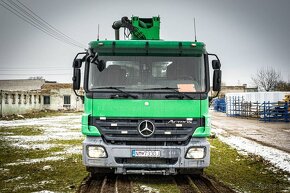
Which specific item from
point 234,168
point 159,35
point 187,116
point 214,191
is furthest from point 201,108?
point 159,35

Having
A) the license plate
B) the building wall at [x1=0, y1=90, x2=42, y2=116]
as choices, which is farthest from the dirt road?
the building wall at [x1=0, y1=90, x2=42, y2=116]

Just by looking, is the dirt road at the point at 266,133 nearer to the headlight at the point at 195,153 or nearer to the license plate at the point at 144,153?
the headlight at the point at 195,153

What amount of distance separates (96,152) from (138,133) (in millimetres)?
832

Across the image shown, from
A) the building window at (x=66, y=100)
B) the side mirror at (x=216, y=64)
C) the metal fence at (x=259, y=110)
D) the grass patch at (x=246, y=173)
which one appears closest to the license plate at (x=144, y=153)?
the grass patch at (x=246, y=173)

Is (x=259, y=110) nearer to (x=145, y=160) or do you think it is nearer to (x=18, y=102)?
(x=18, y=102)

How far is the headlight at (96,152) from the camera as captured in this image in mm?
5441

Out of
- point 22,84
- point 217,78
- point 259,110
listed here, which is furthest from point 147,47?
point 22,84

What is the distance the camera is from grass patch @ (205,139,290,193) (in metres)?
5.99

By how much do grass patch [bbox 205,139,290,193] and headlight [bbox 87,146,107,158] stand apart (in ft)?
8.70

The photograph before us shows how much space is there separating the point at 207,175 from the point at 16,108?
29.6 metres

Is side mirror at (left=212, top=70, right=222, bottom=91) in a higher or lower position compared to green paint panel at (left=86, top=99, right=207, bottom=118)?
higher

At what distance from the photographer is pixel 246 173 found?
7.22m

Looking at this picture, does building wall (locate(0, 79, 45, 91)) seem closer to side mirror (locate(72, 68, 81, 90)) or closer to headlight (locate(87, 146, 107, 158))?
side mirror (locate(72, 68, 81, 90))

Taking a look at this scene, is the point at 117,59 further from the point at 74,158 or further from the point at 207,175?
the point at 74,158
